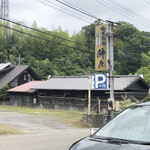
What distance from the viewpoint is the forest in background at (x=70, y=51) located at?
5500 centimetres

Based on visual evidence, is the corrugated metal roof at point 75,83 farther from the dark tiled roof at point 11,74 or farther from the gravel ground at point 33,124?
the gravel ground at point 33,124

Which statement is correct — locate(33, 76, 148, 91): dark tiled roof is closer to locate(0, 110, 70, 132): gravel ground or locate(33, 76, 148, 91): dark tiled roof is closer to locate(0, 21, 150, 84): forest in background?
locate(0, 110, 70, 132): gravel ground

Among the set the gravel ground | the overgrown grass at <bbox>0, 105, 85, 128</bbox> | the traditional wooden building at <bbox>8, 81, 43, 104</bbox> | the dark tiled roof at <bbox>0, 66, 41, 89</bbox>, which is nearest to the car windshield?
the gravel ground

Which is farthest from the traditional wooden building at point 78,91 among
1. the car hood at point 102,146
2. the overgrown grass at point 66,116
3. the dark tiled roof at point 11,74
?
the car hood at point 102,146

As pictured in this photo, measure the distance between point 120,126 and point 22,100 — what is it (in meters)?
34.0

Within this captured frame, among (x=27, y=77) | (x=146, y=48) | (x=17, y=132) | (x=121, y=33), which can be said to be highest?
(x=121, y=33)

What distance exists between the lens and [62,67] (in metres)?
55.7

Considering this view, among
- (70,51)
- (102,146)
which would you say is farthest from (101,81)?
(70,51)

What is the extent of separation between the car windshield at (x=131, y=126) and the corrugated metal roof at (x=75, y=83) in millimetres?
22692

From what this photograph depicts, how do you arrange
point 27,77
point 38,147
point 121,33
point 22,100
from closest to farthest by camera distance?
point 38,147
point 22,100
point 27,77
point 121,33

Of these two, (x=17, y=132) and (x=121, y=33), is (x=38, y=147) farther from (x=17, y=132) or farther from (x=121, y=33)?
(x=121, y=33)

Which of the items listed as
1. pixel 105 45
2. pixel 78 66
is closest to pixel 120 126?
pixel 105 45

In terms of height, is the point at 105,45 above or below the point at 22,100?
above

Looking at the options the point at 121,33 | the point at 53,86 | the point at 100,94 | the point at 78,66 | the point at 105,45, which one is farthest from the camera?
the point at 121,33
